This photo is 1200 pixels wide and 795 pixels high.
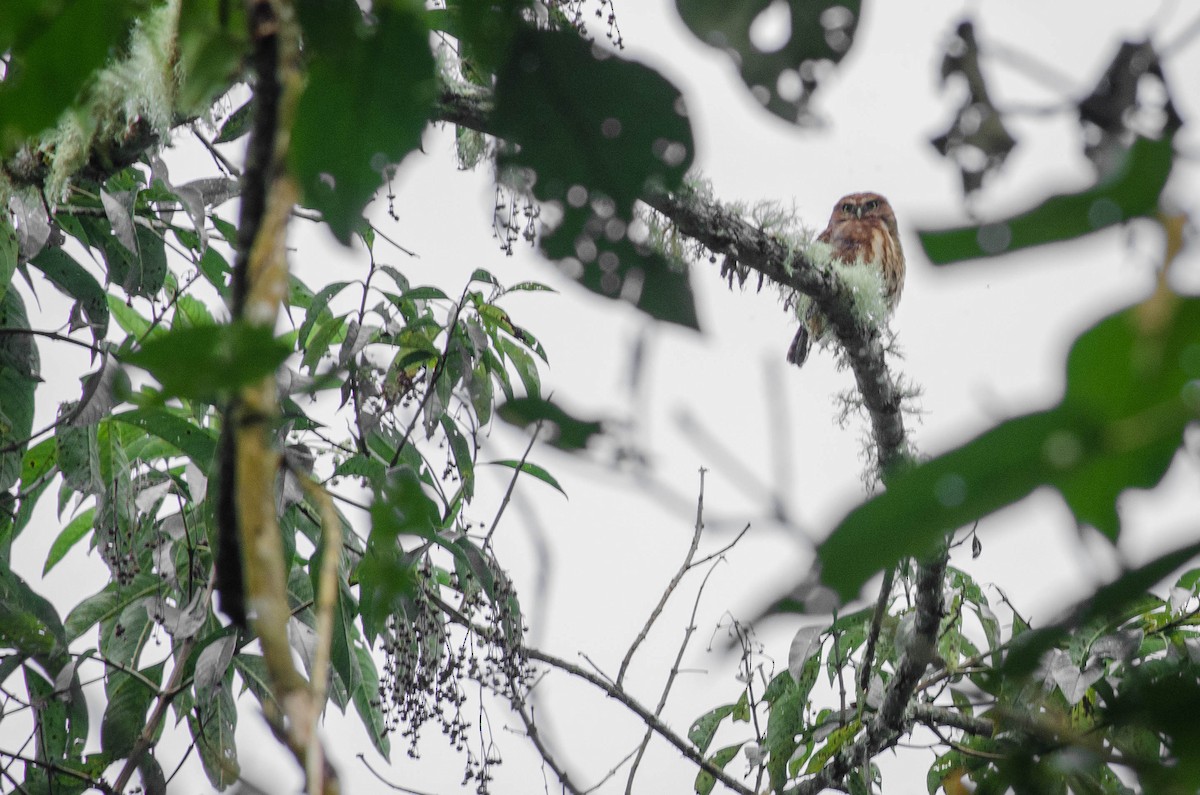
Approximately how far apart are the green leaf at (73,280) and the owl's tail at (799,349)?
1.84 metres

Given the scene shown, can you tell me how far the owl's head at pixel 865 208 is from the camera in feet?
11.6

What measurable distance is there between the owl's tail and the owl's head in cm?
79

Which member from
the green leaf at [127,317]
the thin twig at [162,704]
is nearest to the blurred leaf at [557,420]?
the thin twig at [162,704]

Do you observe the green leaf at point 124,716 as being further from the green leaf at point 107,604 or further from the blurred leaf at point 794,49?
the blurred leaf at point 794,49

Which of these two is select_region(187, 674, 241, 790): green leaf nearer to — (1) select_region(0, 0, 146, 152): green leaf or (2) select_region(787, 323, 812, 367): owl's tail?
(1) select_region(0, 0, 146, 152): green leaf

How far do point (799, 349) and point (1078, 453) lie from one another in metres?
2.81

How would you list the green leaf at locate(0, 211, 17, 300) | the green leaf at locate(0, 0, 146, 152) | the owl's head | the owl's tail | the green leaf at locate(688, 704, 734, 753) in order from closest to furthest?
the green leaf at locate(0, 0, 146, 152)
the green leaf at locate(0, 211, 17, 300)
the green leaf at locate(688, 704, 734, 753)
the owl's tail
the owl's head

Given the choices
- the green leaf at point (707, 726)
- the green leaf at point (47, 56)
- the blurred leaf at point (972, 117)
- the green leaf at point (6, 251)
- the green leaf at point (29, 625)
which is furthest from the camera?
the green leaf at point (707, 726)

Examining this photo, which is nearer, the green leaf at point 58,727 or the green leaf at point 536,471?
the green leaf at point 58,727

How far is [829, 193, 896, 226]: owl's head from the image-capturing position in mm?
3545

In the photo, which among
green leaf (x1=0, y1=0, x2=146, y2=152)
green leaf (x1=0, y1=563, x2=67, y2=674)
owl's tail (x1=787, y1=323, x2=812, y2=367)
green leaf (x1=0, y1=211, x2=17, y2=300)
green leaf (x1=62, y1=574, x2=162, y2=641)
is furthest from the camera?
owl's tail (x1=787, y1=323, x2=812, y2=367)

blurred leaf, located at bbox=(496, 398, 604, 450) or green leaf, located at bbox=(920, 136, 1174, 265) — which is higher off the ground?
blurred leaf, located at bbox=(496, 398, 604, 450)

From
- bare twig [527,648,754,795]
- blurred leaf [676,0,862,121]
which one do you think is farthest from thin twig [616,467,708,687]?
blurred leaf [676,0,862,121]

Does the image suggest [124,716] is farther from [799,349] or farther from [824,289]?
[799,349]
